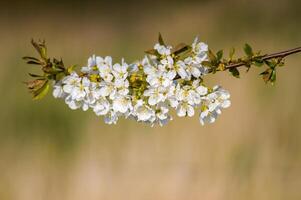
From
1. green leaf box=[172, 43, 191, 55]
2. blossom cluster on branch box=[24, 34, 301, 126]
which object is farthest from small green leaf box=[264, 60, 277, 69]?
green leaf box=[172, 43, 191, 55]

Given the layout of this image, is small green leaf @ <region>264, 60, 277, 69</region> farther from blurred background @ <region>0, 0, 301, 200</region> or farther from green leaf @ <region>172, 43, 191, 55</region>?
blurred background @ <region>0, 0, 301, 200</region>

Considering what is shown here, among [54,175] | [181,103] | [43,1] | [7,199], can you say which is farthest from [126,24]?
[181,103]

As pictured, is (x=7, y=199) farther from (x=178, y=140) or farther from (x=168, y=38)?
(x=168, y=38)

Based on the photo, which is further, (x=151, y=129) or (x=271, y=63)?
(x=151, y=129)

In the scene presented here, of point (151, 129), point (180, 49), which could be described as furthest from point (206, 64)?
point (151, 129)

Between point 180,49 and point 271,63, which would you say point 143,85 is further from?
point 271,63

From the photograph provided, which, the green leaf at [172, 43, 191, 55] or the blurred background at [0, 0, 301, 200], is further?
the blurred background at [0, 0, 301, 200]
